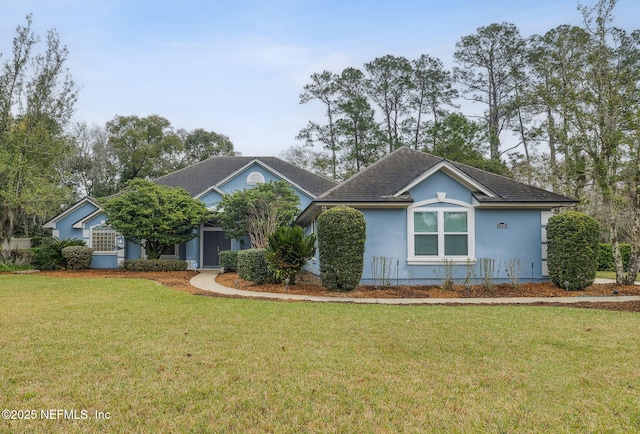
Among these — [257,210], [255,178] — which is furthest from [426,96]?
[257,210]

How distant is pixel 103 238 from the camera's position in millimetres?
21109

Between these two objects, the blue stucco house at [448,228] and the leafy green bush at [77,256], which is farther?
the leafy green bush at [77,256]

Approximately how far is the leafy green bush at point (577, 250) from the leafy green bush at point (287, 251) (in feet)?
24.5

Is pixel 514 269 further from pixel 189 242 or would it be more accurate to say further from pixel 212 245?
pixel 189 242


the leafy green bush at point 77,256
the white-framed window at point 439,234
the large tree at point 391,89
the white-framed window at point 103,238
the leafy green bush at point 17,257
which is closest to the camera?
the white-framed window at point 439,234

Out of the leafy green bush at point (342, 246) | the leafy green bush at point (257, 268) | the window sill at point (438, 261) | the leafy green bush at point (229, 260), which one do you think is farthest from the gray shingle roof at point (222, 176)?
the leafy green bush at point (342, 246)

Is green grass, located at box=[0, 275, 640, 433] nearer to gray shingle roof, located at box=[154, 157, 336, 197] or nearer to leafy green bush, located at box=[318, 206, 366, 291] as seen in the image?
leafy green bush, located at box=[318, 206, 366, 291]

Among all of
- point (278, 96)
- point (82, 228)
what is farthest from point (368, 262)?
point (82, 228)

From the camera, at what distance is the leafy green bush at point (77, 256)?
18.8 metres

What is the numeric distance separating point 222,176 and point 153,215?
755cm

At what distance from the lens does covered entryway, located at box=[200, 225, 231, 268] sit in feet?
70.8

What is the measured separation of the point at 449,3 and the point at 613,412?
1360cm

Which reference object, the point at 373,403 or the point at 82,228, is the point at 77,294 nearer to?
the point at 373,403

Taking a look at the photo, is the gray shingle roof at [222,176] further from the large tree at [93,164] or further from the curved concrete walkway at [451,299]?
the large tree at [93,164]
